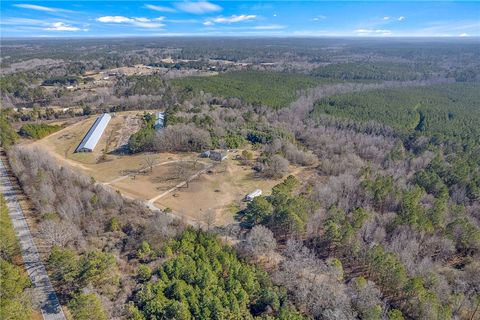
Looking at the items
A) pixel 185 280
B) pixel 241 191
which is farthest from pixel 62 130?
pixel 185 280

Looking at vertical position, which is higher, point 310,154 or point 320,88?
point 320,88

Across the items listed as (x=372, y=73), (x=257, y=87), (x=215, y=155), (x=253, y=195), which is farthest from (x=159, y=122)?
(x=372, y=73)

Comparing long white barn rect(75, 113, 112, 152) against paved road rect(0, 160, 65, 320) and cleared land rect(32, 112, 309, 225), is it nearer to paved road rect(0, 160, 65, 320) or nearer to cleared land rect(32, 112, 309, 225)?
cleared land rect(32, 112, 309, 225)

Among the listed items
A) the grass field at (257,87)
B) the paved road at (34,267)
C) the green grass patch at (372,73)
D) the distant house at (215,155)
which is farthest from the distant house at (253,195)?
the green grass patch at (372,73)

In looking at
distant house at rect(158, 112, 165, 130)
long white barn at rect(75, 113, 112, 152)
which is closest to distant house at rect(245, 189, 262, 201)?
distant house at rect(158, 112, 165, 130)

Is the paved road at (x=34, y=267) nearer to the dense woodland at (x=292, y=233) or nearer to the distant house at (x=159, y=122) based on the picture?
the dense woodland at (x=292, y=233)

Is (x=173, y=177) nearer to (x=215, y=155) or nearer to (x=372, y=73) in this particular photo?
(x=215, y=155)

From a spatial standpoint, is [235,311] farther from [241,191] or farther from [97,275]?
[241,191]
